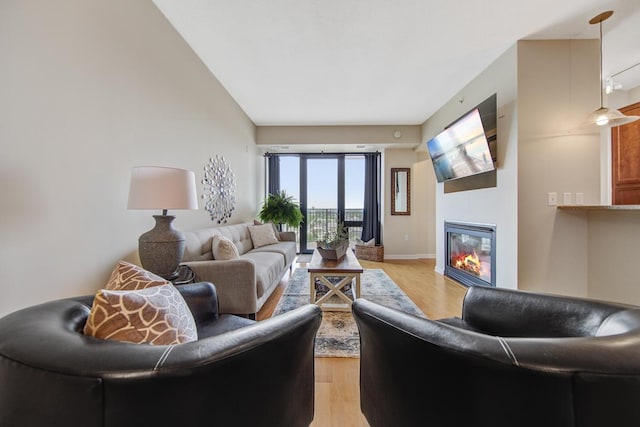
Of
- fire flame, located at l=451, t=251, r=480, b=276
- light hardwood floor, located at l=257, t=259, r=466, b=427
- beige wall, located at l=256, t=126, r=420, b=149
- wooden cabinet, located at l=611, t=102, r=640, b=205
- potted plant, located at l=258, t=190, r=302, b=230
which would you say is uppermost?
beige wall, located at l=256, t=126, r=420, b=149

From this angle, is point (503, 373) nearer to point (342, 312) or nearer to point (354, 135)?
point (342, 312)

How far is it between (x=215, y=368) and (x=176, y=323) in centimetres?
44

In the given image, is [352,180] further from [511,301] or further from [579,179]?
[511,301]

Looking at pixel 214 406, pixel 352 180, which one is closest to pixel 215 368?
pixel 214 406

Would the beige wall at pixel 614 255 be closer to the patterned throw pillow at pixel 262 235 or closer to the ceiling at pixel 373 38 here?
the ceiling at pixel 373 38

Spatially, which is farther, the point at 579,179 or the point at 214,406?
the point at 579,179

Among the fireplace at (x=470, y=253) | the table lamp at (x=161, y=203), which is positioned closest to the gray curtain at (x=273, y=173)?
the fireplace at (x=470, y=253)

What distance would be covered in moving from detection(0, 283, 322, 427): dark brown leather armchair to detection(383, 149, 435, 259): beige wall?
15.6 ft

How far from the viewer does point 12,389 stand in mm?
538

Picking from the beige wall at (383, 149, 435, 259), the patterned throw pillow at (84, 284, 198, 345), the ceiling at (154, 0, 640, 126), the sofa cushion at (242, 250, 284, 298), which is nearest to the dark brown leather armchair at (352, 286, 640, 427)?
the patterned throw pillow at (84, 284, 198, 345)

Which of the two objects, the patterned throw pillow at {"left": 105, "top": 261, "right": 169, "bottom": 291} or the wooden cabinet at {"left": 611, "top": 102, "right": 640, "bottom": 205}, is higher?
the wooden cabinet at {"left": 611, "top": 102, "right": 640, "bottom": 205}

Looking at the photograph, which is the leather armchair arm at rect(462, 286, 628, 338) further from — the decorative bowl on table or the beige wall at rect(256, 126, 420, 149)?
the beige wall at rect(256, 126, 420, 149)

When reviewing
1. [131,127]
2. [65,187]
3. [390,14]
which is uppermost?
[390,14]

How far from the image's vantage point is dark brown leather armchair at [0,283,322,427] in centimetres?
51
